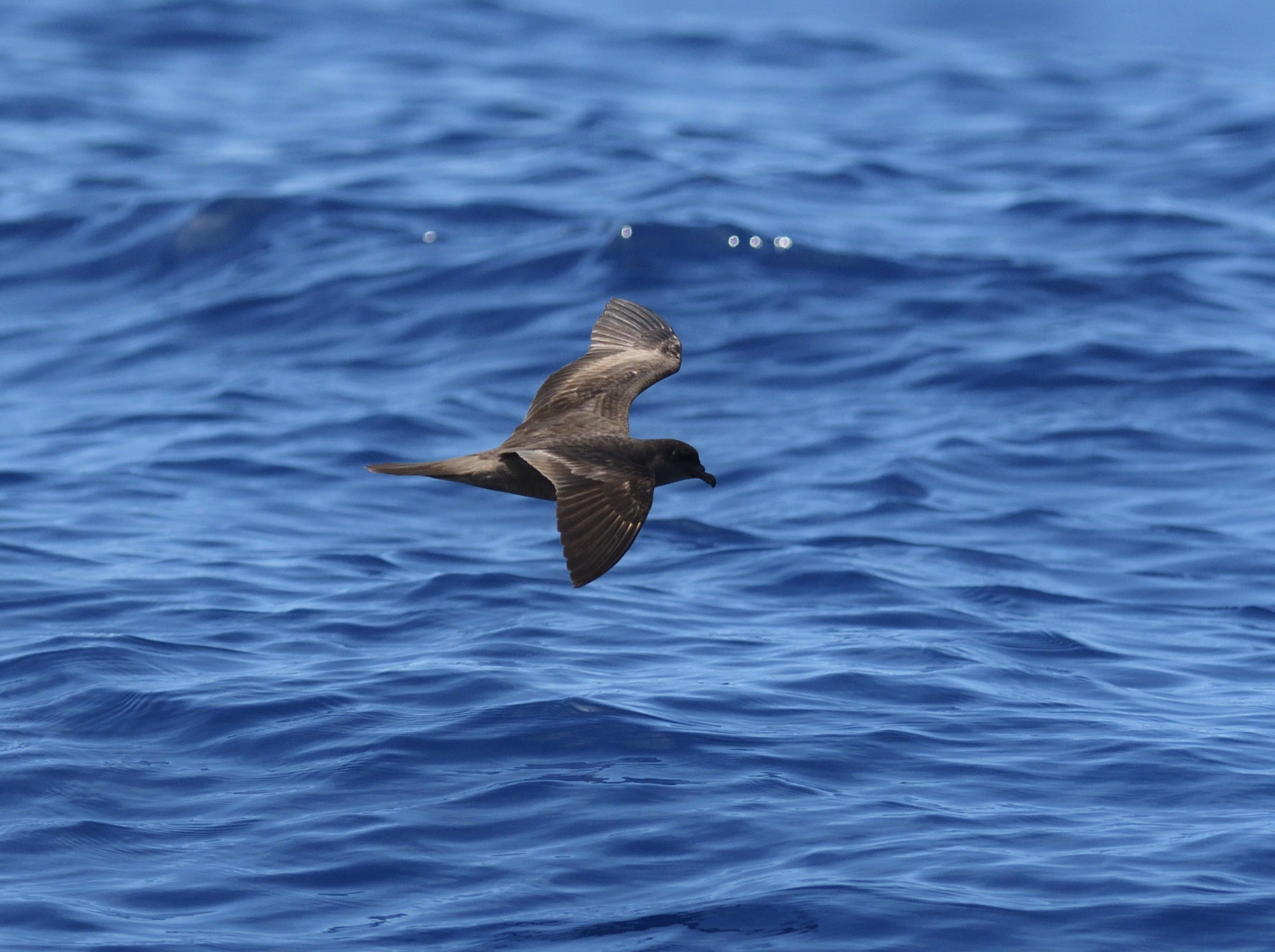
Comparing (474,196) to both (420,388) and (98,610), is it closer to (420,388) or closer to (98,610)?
(420,388)

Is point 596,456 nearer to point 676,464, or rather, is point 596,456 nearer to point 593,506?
point 676,464

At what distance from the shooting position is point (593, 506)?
6387 mm

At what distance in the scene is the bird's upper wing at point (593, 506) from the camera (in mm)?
6039

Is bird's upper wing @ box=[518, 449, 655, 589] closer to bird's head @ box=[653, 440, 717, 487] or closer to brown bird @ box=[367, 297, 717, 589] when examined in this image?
brown bird @ box=[367, 297, 717, 589]

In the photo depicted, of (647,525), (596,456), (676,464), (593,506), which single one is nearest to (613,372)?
(676,464)

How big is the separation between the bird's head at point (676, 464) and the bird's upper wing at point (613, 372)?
0.33 meters

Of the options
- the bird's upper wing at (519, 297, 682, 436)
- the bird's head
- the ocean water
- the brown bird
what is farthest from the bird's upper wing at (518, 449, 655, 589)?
the ocean water

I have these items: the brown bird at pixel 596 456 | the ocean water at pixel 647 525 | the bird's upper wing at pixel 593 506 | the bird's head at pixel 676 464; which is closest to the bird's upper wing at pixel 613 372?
the brown bird at pixel 596 456

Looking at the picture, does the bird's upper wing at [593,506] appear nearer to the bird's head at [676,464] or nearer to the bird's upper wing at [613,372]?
the bird's head at [676,464]

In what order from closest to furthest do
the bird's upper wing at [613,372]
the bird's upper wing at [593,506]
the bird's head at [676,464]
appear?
the bird's upper wing at [593,506] < the bird's head at [676,464] < the bird's upper wing at [613,372]

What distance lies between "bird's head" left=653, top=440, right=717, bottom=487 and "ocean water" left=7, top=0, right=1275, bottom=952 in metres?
1.12

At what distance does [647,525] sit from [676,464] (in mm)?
3220

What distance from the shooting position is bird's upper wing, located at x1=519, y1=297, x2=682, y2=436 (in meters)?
7.89

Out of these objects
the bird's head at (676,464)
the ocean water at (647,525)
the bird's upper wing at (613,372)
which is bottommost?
the ocean water at (647,525)
